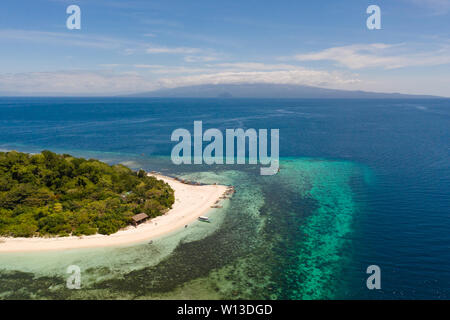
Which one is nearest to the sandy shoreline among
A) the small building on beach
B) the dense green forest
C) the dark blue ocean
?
the small building on beach

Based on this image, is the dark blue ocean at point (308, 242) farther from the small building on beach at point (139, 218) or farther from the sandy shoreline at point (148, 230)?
the small building on beach at point (139, 218)

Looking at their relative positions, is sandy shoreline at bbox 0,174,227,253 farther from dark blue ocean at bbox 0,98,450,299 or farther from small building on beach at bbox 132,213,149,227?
dark blue ocean at bbox 0,98,450,299

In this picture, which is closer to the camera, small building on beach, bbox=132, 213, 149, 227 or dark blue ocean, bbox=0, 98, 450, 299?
dark blue ocean, bbox=0, 98, 450, 299

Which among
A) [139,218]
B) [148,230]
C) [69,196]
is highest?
[69,196]

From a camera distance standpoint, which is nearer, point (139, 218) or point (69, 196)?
point (139, 218)

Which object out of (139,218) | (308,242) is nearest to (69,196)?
(139,218)

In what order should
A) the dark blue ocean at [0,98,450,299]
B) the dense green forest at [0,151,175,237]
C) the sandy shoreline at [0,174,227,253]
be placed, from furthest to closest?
1. the dense green forest at [0,151,175,237]
2. the sandy shoreline at [0,174,227,253]
3. the dark blue ocean at [0,98,450,299]

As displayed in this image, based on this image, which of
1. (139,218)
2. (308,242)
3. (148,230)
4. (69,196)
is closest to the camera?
(308,242)

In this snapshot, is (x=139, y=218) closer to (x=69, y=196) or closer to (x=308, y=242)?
(x=69, y=196)
